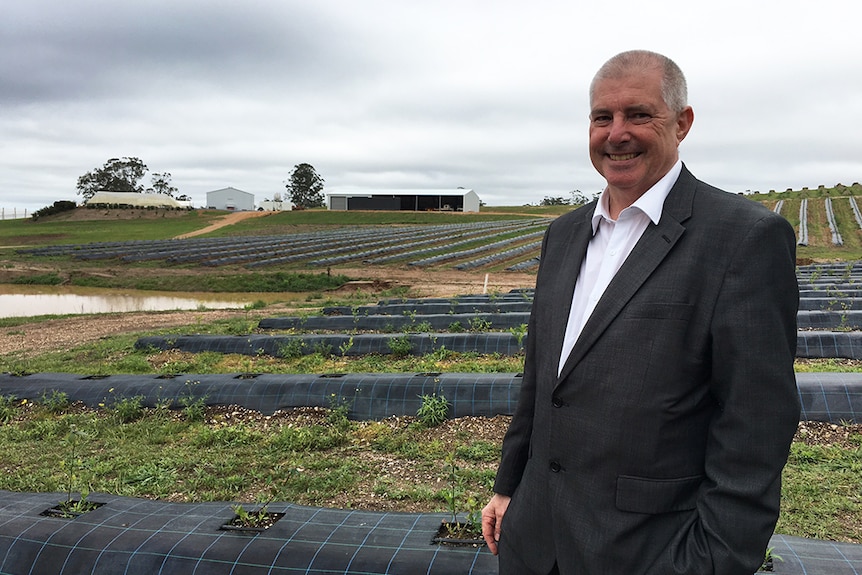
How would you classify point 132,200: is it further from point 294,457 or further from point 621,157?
point 621,157

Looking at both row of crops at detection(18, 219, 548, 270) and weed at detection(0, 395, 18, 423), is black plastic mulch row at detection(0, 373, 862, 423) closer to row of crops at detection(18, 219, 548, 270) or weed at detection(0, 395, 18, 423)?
weed at detection(0, 395, 18, 423)

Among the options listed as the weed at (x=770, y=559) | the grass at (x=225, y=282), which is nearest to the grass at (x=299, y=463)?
the weed at (x=770, y=559)

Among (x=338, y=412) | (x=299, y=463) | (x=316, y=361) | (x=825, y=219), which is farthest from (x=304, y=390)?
(x=825, y=219)

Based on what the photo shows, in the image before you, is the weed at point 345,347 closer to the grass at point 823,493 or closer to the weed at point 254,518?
the weed at point 254,518

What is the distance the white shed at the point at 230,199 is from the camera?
2463 inches

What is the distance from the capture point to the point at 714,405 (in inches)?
49.8

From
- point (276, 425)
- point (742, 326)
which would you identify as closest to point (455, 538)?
point (742, 326)

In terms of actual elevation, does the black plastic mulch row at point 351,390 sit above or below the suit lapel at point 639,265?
below

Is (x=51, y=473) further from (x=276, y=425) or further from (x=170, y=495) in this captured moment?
(x=276, y=425)

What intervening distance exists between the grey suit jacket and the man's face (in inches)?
3.2

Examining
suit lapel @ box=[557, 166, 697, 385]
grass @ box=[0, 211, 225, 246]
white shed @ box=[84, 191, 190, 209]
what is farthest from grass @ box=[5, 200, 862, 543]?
white shed @ box=[84, 191, 190, 209]

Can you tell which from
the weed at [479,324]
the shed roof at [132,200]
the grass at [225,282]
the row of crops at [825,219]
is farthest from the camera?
the shed roof at [132,200]

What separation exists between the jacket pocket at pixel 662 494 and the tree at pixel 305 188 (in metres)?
63.7

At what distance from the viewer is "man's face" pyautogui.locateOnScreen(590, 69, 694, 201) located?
51.8 inches
